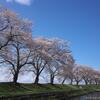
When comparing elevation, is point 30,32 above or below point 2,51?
above

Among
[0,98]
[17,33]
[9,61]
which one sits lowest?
[0,98]

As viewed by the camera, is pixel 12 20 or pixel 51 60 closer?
pixel 12 20

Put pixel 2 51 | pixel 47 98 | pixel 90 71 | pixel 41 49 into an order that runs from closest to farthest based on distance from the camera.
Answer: pixel 47 98, pixel 2 51, pixel 41 49, pixel 90 71

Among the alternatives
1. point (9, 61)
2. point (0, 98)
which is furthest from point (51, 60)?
point (0, 98)

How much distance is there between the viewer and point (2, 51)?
174 ft

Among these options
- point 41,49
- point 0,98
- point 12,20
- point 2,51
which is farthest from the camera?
point 41,49

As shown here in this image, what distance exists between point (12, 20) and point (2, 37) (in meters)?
3.40

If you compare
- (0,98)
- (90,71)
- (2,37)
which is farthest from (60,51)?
(90,71)

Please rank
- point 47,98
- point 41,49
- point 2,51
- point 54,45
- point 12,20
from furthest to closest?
point 54,45, point 41,49, point 2,51, point 12,20, point 47,98

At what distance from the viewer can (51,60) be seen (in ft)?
230

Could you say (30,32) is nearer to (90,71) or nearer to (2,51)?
(2,51)

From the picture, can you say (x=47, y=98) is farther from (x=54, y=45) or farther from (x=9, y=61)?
(x=54, y=45)

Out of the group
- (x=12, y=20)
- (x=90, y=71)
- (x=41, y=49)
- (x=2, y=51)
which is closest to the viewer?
(x=12, y=20)

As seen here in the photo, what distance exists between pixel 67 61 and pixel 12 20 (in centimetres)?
3077
